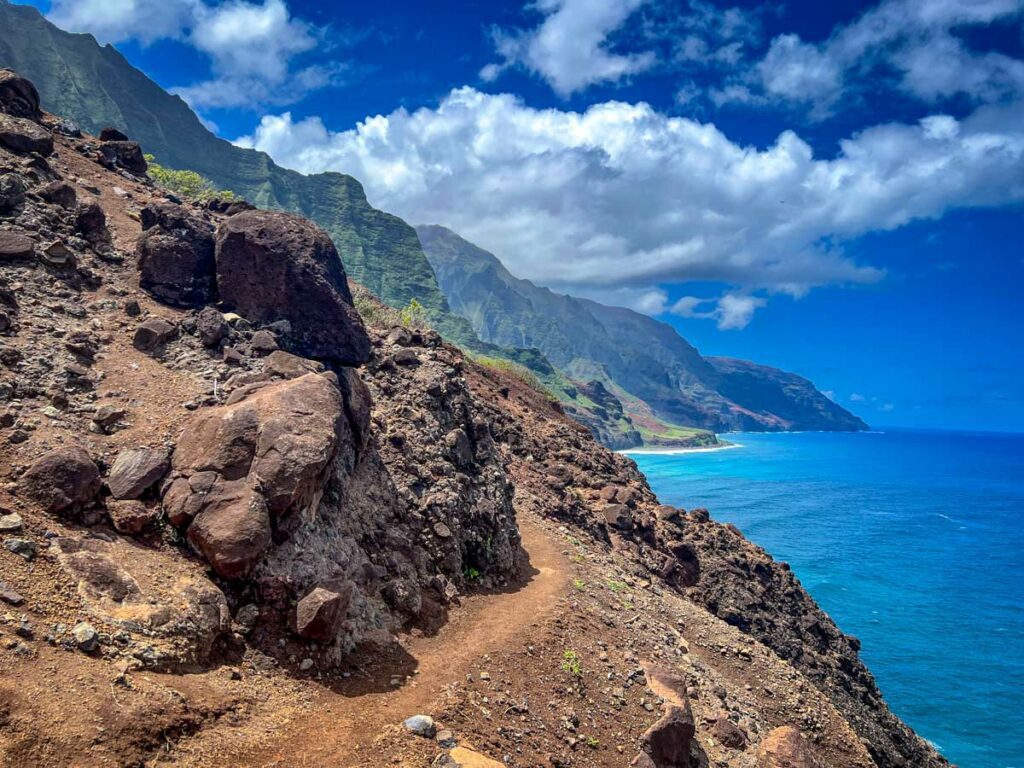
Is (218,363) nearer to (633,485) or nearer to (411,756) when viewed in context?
(411,756)

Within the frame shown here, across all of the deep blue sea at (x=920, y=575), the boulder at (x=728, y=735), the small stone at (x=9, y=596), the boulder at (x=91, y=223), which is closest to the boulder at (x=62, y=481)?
the small stone at (x=9, y=596)

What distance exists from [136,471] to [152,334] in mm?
5409

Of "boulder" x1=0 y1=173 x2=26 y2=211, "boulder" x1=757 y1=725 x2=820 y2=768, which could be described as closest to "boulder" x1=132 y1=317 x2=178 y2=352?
"boulder" x1=0 y1=173 x2=26 y2=211

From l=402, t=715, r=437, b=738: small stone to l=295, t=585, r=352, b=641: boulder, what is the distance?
7.72 feet

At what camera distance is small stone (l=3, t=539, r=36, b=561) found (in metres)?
9.35

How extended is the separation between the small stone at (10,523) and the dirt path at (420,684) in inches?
212

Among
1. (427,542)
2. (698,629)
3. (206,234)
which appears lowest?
(698,629)

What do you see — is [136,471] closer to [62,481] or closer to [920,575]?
[62,481]

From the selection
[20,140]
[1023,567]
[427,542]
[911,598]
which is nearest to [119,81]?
[20,140]

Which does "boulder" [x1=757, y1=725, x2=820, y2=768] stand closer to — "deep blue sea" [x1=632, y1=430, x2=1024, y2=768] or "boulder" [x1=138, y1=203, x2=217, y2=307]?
"boulder" [x1=138, y1=203, x2=217, y2=307]

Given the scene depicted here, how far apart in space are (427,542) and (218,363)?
781 cm

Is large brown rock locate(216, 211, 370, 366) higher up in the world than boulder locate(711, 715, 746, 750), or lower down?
higher up

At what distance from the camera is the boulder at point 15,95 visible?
805 inches

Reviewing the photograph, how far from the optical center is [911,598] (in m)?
60.8
